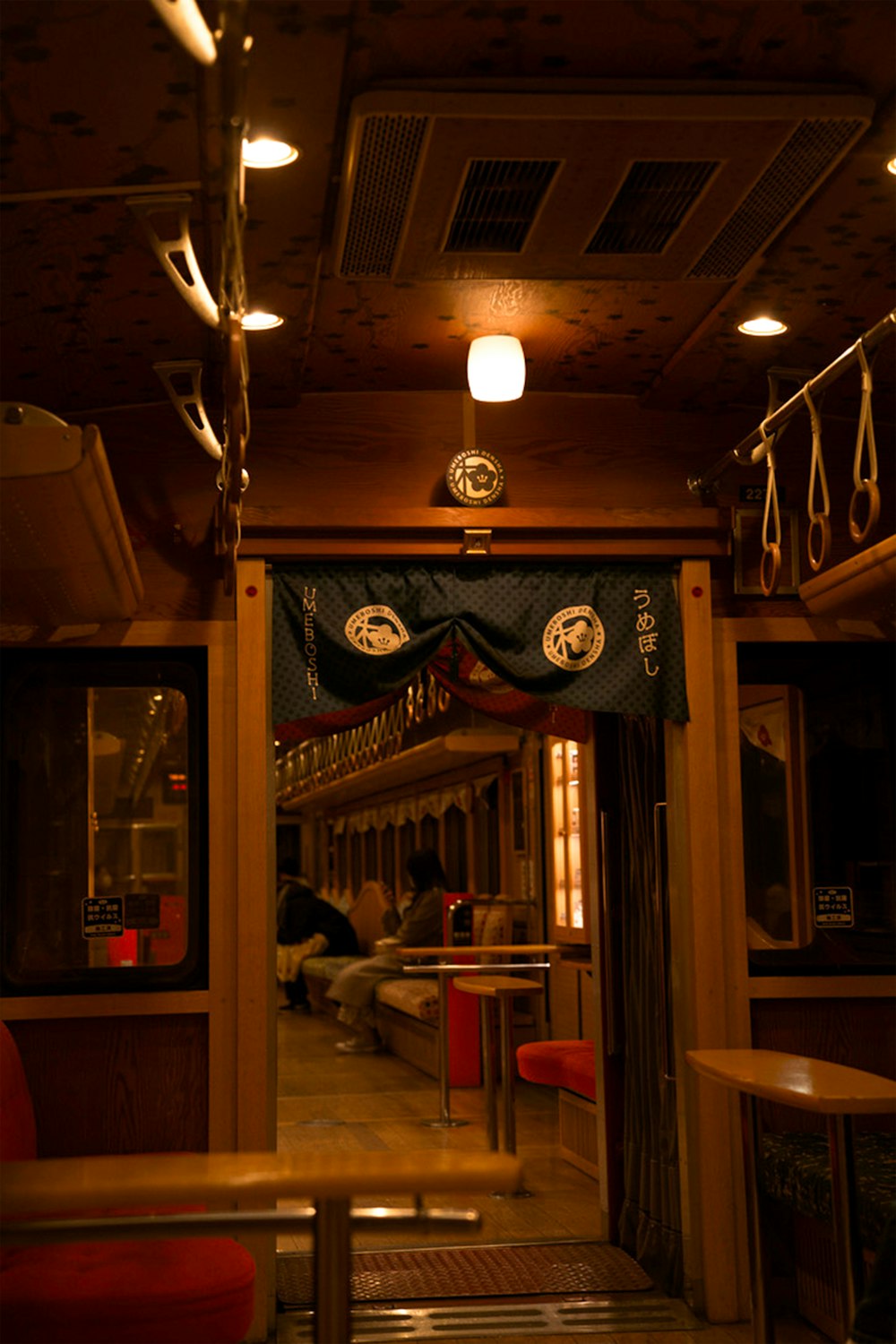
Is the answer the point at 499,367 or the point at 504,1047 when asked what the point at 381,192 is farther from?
the point at 504,1047

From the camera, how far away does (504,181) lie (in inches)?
138

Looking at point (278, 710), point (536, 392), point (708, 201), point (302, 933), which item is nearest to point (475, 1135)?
point (278, 710)

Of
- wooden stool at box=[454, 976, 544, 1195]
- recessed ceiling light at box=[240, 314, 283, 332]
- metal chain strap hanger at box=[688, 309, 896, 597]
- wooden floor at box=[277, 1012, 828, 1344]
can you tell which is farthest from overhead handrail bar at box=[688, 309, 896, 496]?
wooden stool at box=[454, 976, 544, 1195]

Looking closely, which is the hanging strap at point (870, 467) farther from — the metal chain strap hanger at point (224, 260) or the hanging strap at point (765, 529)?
the metal chain strap hanger at point (224, 260)

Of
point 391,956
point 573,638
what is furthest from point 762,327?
point 391,956

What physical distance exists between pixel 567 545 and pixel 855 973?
5.93 ft

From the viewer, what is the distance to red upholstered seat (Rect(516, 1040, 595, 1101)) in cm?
660

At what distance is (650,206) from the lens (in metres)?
3.66

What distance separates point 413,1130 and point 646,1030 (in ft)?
9.45

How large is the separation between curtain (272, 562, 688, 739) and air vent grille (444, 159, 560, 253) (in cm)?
152

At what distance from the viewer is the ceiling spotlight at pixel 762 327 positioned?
453 centimetres

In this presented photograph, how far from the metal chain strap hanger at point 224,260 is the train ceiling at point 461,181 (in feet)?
0.22

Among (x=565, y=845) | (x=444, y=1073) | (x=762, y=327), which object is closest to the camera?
(x=762, y=327)

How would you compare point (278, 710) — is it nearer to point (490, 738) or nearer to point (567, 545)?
point (567, 545)
